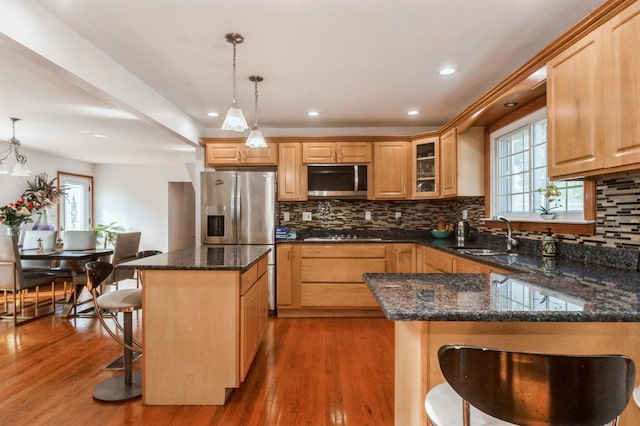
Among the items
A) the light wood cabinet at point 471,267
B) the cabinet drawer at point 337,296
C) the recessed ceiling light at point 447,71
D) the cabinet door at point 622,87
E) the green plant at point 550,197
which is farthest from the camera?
the cabinet drawer at point 337,296

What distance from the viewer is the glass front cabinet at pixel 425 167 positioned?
13.9 feet

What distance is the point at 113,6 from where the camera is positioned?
2.05 metres

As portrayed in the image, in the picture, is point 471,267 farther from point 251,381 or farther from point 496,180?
point 251,381

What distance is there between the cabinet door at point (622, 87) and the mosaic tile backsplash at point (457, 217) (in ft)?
1.79

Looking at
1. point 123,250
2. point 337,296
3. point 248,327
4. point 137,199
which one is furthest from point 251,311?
point 137,199

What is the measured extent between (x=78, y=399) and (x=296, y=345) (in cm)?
160

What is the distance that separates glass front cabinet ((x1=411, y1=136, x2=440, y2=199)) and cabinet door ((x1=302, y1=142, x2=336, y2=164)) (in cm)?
98

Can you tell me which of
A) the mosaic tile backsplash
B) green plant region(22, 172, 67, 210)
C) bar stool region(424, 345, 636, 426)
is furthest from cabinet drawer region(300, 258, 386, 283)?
green plant region(22, 172, 67, 210)

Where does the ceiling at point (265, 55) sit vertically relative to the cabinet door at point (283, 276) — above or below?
above

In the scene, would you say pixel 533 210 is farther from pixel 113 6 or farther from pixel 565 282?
pixel 113 6

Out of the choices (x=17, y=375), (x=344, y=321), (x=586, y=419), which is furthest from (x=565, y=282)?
(x=17, y=375)

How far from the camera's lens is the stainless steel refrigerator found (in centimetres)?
423

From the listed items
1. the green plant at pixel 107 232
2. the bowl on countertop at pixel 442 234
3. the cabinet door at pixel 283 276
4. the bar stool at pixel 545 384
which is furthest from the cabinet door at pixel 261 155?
the green plant at pixel 107 232

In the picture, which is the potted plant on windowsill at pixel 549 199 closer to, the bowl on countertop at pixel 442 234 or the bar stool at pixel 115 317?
the bowl on countertop at pixel 442 234
